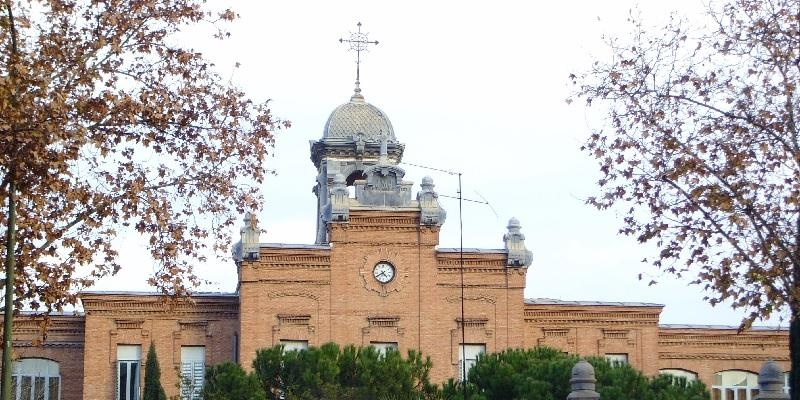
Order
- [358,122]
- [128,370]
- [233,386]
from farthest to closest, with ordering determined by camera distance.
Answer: [358,122] < [128,370] < [233,386]

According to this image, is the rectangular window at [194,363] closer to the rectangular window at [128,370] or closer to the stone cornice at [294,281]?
the rectangular window at [128,370]

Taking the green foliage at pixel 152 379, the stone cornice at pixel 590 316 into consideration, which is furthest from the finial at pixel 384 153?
the green foliage at pixel 152 379

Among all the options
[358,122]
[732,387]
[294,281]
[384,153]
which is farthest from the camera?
[358,122]

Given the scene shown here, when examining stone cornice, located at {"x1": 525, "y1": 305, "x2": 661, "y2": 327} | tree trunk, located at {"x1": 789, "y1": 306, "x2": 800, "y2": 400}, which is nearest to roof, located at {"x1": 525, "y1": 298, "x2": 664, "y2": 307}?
stone cornice, located at {"x1": 525, "y1": 305, "x2": 661, "y2": 327}

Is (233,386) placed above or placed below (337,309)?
below

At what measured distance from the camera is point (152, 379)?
50125 mm

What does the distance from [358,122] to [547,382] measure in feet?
57.7

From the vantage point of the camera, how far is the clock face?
170ft

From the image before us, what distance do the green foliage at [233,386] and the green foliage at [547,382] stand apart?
596 centimetres

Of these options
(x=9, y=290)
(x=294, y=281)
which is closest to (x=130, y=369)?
(x=294, y=281)

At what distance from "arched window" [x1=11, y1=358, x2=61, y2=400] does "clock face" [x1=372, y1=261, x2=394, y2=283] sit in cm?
1221

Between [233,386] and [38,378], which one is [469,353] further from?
[38,378]

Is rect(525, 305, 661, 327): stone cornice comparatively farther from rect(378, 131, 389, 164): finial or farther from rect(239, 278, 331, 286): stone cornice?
rect(239, 278, 331, 286): stone cornice

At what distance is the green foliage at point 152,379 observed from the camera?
49.7 metres
